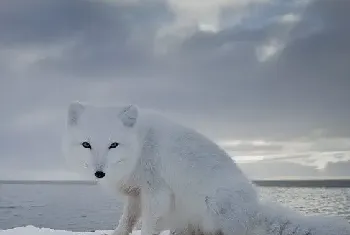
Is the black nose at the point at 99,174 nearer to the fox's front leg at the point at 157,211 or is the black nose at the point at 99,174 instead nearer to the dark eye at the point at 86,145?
the dark eye at the point at 86,145

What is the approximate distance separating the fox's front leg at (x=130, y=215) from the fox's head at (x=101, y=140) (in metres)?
0.56

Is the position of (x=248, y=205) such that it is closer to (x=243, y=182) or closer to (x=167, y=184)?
(x=243, y=182)

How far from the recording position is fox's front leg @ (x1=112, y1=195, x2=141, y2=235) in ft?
18.9

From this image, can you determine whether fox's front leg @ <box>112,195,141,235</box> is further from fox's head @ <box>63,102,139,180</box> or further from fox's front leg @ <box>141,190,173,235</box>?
fox's head @ <box>63,102,139,180</box>

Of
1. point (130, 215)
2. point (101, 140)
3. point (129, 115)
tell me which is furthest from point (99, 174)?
point (130, 215)

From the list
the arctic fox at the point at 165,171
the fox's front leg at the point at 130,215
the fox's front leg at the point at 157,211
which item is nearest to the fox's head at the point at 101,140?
the arctic fox at the point at 165,171

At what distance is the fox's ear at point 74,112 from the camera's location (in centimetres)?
532

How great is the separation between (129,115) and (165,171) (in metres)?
0.65

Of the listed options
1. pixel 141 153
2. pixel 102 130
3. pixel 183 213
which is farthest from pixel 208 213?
pixel 102 130

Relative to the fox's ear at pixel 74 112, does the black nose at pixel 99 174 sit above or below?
below

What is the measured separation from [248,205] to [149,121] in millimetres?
1366

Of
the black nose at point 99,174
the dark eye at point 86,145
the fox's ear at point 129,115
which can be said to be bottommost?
the black nose at point 99,174

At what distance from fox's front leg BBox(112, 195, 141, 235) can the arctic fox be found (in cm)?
7

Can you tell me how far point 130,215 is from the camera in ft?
19.2
